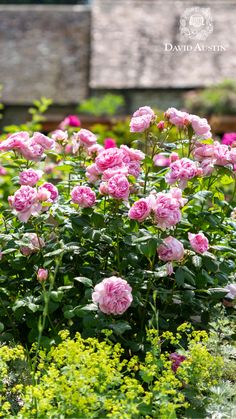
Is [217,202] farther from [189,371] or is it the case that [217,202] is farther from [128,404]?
[128,404]

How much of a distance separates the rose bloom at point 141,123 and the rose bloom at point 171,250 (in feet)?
1.85

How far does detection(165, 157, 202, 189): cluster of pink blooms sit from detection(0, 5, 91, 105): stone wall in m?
14.6

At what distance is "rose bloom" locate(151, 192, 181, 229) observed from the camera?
3.06 metres

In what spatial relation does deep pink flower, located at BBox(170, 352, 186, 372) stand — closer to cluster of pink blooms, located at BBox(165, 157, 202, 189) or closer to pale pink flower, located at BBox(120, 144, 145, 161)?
cluster of pink blooms, located at BBox(165, 157, 202, 189)

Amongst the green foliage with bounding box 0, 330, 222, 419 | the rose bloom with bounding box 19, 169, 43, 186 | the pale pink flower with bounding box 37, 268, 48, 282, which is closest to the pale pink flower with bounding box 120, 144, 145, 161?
the rose bloom with bounding box 19, 169, 43, 186

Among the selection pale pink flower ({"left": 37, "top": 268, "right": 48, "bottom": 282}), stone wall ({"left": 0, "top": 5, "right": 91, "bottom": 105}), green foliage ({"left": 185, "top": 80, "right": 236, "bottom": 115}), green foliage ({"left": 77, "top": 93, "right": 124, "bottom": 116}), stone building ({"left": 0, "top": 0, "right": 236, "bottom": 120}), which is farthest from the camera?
stone wall ({"left": 0, "top": 5, "right": 91, "bottom": 105})

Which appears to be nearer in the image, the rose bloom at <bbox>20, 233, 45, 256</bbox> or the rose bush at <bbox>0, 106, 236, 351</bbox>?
the rose bush at <bbox>0, 106, 236, 351</bbox>

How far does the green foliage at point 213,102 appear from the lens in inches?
620

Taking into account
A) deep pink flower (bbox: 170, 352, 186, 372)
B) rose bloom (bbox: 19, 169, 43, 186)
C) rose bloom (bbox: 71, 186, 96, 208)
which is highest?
rose bloom (bbox: 19, 169, 43, 186)

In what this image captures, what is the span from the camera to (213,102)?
15.8m

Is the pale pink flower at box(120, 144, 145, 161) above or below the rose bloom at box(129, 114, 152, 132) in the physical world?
below

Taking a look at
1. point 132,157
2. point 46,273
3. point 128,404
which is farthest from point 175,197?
point 128,404

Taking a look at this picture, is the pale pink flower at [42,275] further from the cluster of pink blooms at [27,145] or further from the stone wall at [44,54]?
the stone wall at [44,54]

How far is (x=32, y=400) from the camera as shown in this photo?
2.65m
